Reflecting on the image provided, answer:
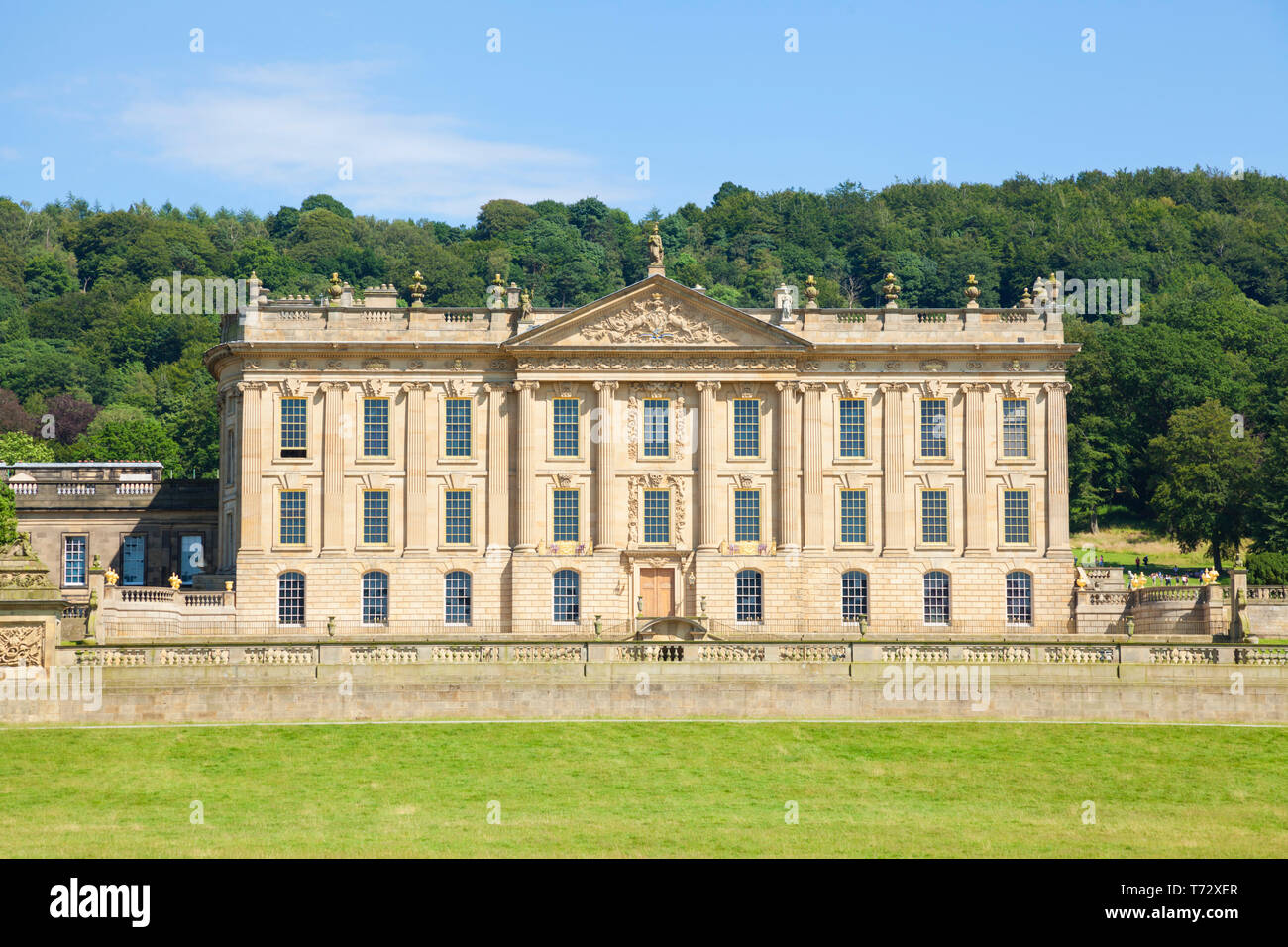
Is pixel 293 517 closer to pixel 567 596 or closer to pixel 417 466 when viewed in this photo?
pixel 417 466

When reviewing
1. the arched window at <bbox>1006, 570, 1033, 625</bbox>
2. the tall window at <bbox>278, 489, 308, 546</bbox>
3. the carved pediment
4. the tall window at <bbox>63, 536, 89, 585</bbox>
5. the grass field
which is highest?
the carved pediment

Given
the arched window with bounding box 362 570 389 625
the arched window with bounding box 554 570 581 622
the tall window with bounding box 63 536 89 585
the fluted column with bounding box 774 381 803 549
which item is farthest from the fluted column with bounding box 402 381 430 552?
the tall window with bounding box 63 536 89 585

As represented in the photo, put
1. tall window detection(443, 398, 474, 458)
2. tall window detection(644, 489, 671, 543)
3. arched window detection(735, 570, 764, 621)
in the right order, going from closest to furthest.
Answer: arched window detection(735, 570, 764, 621)
tall window detection(644, 489, 671, 543)
tall window detection(443, 398, 474, 458)

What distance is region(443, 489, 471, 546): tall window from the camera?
227ft

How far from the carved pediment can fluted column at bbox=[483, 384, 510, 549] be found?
2.27 metres

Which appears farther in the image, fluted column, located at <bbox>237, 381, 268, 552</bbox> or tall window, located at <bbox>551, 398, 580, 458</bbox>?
tall window, located at <bbox>551, 398, 580, 458</bbox>

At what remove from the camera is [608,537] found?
225 feet

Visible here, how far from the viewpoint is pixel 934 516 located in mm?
69375

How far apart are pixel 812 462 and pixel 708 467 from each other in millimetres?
3741

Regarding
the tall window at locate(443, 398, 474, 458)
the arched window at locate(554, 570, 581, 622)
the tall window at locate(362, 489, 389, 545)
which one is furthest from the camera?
the tall window at locate(443, 398, 474, 458)

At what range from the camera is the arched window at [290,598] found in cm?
6794

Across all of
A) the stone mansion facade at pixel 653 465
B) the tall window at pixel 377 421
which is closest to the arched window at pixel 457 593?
the stone mansion facade at pixel 653 465

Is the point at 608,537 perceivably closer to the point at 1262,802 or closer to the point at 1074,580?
the point at 1074,580

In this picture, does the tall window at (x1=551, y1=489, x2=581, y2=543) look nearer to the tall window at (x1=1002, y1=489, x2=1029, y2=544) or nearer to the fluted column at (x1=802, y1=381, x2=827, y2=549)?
the fluted column at (x1=802, y1=381, x2=827, y2=549)
